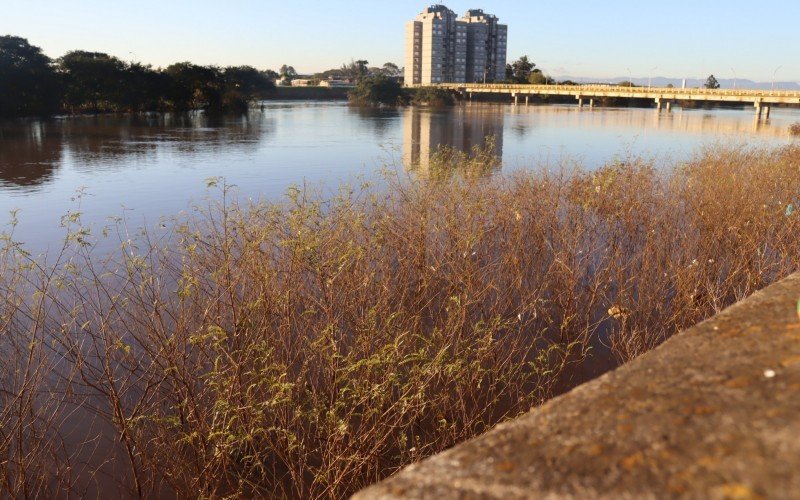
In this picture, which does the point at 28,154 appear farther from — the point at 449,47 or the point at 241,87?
the point at 449,47

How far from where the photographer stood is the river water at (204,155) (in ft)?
56.5

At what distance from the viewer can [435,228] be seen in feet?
30.4

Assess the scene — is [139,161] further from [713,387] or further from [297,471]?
[713,387]

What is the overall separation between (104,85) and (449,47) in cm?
13323

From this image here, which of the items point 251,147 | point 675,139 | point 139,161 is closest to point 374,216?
point 139,161

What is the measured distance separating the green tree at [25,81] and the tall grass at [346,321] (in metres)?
41.3

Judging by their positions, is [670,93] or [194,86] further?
[670,93]

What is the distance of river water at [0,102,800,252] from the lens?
1723 centimetres

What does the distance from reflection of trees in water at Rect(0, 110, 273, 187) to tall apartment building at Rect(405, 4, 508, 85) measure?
132 meters

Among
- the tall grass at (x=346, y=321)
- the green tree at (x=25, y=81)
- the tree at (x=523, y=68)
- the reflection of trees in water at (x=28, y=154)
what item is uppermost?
the tree at (x=523, y=68)

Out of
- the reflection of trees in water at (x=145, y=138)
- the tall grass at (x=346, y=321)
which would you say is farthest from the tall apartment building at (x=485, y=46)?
the tall grass at (x=346, y=321)

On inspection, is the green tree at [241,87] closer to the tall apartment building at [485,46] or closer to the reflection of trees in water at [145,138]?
the reflection of trees in water at [145,138]

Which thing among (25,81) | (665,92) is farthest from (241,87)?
(665,92)

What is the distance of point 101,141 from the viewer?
32.3 m
